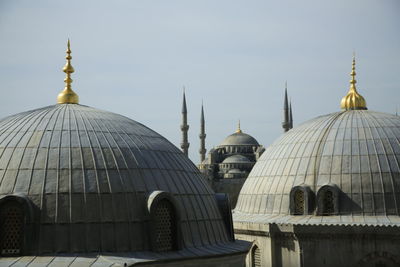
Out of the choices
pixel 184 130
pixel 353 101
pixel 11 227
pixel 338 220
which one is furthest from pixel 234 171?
pixel 11 227

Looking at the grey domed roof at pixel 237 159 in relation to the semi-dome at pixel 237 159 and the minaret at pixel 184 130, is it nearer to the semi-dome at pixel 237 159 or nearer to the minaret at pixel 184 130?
the semi-dome at pixel 237 159

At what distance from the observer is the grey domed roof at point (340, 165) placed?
81.7 feet

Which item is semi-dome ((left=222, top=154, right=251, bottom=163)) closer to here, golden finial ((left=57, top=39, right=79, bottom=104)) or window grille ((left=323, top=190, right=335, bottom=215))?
window grille ((left=323, top=190, right=335, bottom=215))

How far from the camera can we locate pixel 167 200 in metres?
16.4

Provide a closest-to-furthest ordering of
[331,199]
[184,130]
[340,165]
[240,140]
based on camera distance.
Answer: [331,199], [340,165], [240,140], [184,130]

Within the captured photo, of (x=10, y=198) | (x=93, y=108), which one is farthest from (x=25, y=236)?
(x=93, y=108)

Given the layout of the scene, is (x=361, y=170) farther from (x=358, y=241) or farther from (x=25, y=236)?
(x=25, y=236)

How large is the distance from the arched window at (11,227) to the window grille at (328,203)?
1284 cm

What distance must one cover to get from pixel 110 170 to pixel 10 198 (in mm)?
2432

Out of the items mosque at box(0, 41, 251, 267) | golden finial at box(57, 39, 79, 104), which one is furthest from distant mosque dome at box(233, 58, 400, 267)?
golden finial at box(57, 39, 79, 104)

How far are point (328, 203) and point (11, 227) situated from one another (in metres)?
13.2

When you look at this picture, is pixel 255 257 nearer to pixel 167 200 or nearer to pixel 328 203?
pixel 328 203

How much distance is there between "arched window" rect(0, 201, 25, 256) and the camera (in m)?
15.2

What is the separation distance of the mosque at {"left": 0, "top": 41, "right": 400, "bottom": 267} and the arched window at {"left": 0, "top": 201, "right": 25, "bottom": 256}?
21 mm
